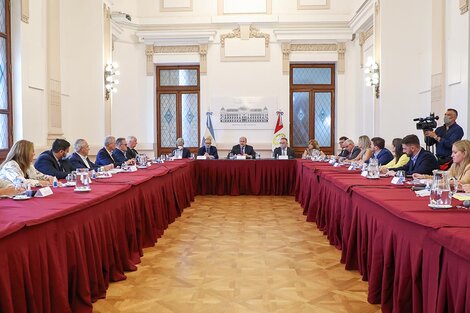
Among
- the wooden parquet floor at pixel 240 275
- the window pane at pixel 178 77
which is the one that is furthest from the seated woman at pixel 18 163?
the window pane at pixel 178 77

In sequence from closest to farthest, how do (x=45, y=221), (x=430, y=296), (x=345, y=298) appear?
(x=430, y=296), (x=45, y=221), (x=345, y=298)

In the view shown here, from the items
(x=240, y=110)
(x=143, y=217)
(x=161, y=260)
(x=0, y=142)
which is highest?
(x=240, y=110)

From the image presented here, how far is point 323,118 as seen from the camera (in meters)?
11.6

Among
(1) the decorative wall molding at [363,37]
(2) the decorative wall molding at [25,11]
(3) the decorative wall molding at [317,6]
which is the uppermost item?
(3) the decorative wall molding at [317,6]

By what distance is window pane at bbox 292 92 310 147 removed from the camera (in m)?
11.5

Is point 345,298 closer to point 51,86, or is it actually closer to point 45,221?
point 45,221

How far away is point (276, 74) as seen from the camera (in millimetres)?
11188

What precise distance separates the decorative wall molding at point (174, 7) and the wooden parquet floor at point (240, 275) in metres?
6.81

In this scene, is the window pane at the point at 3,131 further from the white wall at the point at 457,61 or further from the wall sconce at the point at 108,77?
the white wall at the point at 457,61

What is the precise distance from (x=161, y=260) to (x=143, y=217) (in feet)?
2.00

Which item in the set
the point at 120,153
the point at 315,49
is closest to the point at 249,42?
the point at 315,49

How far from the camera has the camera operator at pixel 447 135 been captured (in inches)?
221

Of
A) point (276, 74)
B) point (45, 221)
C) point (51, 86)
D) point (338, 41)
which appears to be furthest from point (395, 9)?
point (45, 221)

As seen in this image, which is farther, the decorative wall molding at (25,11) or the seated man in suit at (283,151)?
the seated man in suit at (283,151)
